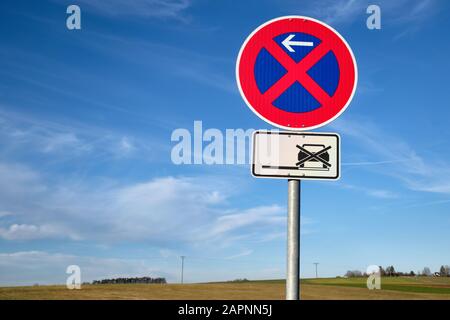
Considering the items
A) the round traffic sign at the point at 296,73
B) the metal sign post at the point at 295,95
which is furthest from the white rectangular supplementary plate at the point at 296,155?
the round traffic sign at the point at 296,73

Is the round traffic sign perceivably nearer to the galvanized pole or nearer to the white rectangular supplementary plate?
the white rectangular supplementary plate

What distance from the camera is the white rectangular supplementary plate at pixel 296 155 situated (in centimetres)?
381

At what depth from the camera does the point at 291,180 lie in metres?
3.82

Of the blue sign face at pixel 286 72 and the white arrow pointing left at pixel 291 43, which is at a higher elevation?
the white arrow pointing left at pixel 291 43

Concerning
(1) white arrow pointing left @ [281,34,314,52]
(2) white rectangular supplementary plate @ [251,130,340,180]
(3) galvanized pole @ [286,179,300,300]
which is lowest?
(3) galvanized pole @ [286,179,300,300]

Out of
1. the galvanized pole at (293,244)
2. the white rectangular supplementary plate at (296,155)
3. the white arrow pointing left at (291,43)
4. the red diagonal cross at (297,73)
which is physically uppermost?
the white arrow pointing left at (291,43)

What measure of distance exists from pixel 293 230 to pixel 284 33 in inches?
68.5

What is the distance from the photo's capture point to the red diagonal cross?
4.06m

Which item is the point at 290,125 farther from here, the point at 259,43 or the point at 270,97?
the point at 259,43

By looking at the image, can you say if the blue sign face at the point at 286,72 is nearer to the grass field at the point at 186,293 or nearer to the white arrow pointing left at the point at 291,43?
the white arrow pointing left at the point at 291,43

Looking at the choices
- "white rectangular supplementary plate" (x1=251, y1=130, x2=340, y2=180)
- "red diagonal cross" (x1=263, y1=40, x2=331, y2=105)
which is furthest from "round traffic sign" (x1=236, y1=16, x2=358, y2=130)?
"white rectangular supplementary plate" (x1=251, y1=130, x2=340, y2=180)

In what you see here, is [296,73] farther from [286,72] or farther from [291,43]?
[291,43]

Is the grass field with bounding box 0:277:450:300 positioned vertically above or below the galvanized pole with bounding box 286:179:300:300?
below
